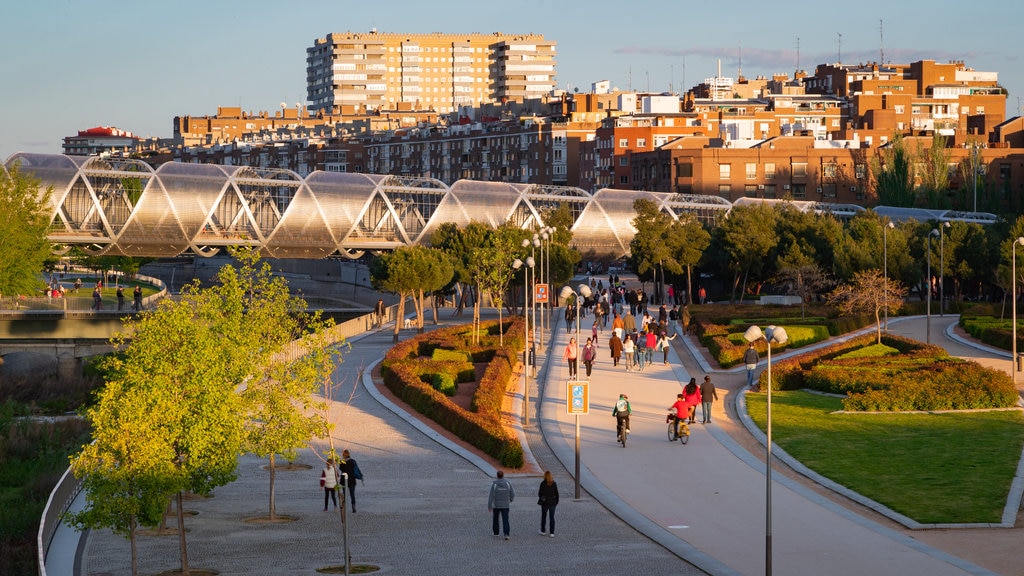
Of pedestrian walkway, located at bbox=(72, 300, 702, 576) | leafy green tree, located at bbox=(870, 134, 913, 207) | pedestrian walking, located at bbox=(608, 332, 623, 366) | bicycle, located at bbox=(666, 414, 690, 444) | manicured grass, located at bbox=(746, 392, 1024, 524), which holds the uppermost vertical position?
leafy green tree, located at bbox=(870, 134, 913, 207)

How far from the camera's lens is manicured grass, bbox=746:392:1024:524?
80.8 feet

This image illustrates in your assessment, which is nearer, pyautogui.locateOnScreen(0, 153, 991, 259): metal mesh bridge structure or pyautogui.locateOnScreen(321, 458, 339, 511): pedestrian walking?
pyautogui.locateOnScreen(321, 458, 339, 511): pedestrian walking

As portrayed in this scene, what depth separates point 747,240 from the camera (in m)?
72.2

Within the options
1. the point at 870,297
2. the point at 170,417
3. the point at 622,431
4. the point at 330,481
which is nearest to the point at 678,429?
the point at 622,431

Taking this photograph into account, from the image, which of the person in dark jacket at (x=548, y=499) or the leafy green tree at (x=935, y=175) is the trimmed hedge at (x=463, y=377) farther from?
the leafy green tree at (x=935, y=175)

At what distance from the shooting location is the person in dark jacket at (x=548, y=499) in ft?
72.0

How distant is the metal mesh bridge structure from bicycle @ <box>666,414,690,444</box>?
4838cm

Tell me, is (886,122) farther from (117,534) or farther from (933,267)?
(117,534)

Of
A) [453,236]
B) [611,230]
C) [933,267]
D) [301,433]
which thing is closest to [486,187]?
[611,230]

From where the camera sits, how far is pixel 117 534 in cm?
2214

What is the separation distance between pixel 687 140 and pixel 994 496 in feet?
358

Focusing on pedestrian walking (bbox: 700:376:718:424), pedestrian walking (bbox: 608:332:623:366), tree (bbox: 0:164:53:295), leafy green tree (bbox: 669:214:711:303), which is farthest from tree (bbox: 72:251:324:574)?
leafy green tree (bbox: 669:214:711:303)

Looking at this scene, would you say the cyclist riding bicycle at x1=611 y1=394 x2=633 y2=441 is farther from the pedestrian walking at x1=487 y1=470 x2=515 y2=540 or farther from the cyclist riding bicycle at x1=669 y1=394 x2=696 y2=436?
the pedestrian walking at x1=487 y1=470 x2=515 y2=540

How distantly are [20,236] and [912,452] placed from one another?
50739mm
